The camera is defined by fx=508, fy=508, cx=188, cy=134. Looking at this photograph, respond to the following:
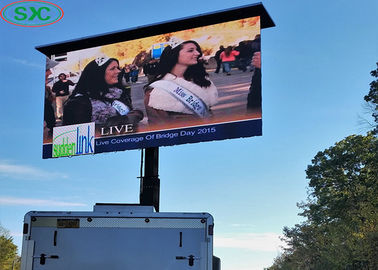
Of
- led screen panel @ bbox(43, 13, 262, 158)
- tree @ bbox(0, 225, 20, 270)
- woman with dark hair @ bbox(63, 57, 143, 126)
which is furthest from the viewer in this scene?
tree @ bbox(0, 225, 20, 270)

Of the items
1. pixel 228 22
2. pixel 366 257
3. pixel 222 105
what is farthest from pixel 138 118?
pixel 366 257

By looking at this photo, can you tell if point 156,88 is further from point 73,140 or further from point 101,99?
point 73,140

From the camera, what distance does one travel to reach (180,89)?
19.0 meters

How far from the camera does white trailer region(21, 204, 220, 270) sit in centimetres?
764

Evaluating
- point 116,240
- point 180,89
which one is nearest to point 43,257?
point 116,240

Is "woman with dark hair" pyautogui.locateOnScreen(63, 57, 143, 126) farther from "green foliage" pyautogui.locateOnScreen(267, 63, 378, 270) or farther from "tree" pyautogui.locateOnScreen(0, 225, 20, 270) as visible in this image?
"tree" pyautogui.locateOnScreen(0, 225, 20, 270)

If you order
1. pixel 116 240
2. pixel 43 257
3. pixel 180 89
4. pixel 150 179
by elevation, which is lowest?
pixel 43 257

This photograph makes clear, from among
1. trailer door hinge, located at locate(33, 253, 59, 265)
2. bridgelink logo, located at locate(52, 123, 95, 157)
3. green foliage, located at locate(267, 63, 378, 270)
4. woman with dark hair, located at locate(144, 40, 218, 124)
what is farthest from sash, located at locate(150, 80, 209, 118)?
green foliage, located at locate(267, 63, 378, 270)

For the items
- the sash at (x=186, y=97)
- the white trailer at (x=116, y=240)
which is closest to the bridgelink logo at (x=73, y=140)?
the sash at (x=186, y=97)

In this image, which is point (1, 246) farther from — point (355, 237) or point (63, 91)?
point (63, 91)

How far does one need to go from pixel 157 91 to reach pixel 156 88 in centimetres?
14

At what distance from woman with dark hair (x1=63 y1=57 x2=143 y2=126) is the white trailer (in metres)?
11.7

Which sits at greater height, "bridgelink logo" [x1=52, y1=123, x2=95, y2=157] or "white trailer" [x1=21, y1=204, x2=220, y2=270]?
"bridgelink logo" [x1=52, y1=123, x2=95, y2=157]

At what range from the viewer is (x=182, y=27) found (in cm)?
1973
